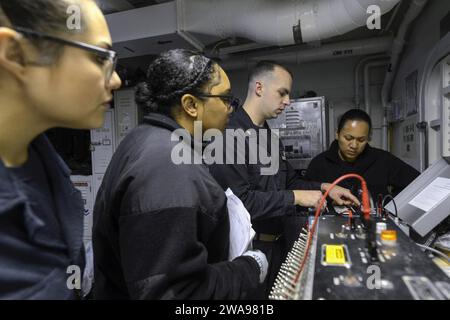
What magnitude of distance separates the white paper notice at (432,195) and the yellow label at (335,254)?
486mm

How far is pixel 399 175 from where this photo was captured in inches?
76.5

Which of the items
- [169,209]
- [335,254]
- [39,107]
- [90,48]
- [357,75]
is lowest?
[335,254]

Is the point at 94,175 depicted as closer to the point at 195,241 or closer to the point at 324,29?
the point at 324,29

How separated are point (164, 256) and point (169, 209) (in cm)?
10

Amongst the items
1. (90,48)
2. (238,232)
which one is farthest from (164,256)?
(90,48)

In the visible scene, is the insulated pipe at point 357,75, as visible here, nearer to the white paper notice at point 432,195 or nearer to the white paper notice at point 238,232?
the white paper notice at point 432,195

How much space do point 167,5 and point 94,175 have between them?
6.17ft

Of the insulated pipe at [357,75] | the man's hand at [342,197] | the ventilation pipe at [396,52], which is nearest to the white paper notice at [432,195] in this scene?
the man's hand at [342,197]

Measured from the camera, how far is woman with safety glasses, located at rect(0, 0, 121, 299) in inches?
19.6

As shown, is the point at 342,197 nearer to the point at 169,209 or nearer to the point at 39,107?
the point at 169,209

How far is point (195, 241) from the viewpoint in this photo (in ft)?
2.16

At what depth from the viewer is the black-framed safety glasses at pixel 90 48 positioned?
0.49 metres

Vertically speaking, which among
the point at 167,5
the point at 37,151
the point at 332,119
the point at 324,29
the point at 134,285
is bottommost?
the point at 134,285
